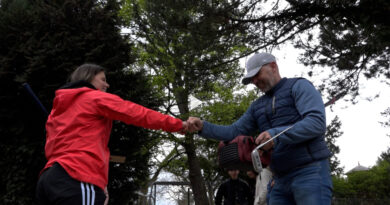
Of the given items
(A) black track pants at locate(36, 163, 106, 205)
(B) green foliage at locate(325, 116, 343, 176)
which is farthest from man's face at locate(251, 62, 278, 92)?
(B) green foliage at locate(325, 116, 343, 176)

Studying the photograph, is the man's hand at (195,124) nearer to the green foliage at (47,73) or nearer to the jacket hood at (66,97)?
the jacket hood at (66,97)

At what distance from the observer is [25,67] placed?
22.4ft

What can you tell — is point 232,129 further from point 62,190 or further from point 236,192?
point 236,192

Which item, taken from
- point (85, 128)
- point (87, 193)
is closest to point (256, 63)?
point (85, 128)

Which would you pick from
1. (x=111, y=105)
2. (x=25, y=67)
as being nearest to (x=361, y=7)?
(x=111, y=105)

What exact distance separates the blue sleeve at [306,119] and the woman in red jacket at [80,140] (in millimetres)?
1165

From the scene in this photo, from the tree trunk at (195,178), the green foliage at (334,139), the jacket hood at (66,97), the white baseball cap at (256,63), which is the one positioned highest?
the green foliage at (334,139)

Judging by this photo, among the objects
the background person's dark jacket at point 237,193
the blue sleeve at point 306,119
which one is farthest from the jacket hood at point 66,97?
the background person's dark jacket at point 237,193

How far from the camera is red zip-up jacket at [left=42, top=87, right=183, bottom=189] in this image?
108 inches

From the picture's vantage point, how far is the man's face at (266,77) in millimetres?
3094

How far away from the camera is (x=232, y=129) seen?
136 inches

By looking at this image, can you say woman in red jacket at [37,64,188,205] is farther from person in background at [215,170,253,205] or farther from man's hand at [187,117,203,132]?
person in background at [215,170,253,205]

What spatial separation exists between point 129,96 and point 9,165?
2.64 meters

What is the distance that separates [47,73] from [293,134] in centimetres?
565
